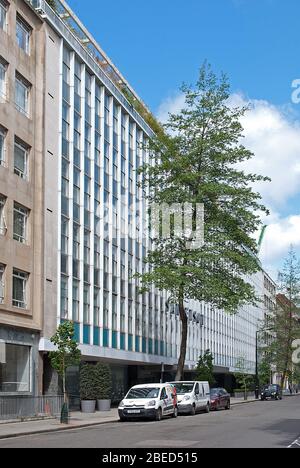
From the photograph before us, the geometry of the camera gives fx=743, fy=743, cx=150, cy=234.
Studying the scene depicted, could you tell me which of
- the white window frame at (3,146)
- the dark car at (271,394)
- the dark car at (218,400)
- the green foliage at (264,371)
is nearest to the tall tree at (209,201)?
the dark car at (218,400)

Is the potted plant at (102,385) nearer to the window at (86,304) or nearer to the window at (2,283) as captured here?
the window at (86,304)

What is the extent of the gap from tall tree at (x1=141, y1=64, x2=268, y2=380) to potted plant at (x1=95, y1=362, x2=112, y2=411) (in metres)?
6.79

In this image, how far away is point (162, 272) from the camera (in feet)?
145

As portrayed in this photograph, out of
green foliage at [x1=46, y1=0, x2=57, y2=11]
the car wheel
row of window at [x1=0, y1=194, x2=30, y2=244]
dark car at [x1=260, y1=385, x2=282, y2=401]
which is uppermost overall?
green foliage at [x1=46, y1=0, x2=57, y2=11]

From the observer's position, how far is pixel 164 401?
33.2m

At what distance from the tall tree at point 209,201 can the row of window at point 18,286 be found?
404 inches

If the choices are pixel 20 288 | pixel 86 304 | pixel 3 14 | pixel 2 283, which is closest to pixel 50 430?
pixel 2 283

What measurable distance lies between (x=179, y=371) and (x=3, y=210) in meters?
18.0

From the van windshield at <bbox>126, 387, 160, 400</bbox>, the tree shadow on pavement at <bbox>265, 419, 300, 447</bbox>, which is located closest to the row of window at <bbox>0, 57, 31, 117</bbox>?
the van windshield at <bbox>126, 387, 160, 400</bbox>

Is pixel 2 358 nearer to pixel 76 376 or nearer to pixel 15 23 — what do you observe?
pixel 76 376

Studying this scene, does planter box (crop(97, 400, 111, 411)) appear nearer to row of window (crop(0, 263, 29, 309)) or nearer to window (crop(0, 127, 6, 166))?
row of window (crop(0, 263, 29, 309))

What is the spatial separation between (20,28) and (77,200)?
1002 centimetres

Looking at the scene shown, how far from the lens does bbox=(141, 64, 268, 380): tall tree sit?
4497cm

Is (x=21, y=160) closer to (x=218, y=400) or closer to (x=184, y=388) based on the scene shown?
(x=184, y=388)
